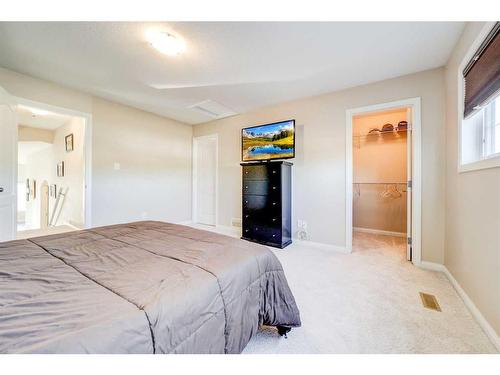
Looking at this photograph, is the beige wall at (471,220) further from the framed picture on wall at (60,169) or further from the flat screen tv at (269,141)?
the framed picture on wall at (60,169)

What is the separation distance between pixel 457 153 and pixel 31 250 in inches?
136

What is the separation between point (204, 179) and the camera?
4.84 meters

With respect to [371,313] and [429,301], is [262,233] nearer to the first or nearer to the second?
[371,313]

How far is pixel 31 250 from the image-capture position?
122 cm

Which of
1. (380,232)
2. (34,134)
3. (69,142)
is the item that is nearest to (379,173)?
(380,232)

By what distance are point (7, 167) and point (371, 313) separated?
3964 millimetres

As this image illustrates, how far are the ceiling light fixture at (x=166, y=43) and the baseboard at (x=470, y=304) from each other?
3.27 meters

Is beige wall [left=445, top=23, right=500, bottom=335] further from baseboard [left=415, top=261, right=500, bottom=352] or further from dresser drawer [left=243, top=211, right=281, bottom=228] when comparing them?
dresser drawer [left=243, top=211, right=281, bottom=228]

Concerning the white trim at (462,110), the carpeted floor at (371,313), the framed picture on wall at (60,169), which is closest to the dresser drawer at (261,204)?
the carpeted floor at (371,313)

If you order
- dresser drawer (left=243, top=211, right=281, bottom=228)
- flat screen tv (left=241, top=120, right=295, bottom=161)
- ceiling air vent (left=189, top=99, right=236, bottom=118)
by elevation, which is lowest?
dresser drawer (left=243, top=211, right=281, bottom=228)

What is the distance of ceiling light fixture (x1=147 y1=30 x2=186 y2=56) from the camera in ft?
6.09

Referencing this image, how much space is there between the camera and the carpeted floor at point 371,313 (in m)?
1.26

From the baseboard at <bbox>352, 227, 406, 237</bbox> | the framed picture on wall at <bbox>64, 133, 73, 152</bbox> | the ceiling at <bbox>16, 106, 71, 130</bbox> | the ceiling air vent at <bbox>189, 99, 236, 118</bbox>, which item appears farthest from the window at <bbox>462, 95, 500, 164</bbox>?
the framed picture on wall at <bbox>64, 133, 73, 152</bbox>

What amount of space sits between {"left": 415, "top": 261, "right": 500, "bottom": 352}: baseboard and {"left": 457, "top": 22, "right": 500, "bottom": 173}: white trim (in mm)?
1046
